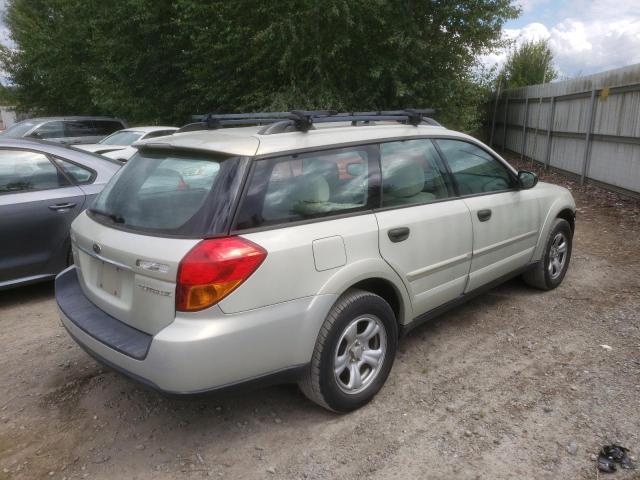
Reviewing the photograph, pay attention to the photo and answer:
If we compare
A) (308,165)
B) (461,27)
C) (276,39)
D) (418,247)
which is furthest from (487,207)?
(461,27)

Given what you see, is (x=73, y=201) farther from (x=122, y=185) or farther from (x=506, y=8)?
(x=506, y=8)

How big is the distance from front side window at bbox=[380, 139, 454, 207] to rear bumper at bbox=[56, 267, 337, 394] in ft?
2.94

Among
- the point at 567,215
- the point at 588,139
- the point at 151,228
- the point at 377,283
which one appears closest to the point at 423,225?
the point at 377,283

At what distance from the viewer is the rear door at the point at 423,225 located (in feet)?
10.4

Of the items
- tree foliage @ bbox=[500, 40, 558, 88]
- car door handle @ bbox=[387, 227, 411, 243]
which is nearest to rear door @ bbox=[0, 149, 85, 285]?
car door handle @ bbox=[387, 227, 411, 243]

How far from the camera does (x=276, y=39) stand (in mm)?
12531

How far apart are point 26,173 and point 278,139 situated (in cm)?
311

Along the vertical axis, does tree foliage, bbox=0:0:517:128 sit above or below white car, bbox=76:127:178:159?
above

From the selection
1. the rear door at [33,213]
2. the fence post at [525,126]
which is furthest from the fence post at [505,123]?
the rear door at [33,213]

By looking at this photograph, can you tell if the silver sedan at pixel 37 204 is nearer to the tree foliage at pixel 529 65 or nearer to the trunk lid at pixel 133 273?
the trunk lid at pixel 133 273

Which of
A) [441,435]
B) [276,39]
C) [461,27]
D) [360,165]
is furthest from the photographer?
[461,27]

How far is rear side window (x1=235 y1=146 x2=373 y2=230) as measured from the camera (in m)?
2.63

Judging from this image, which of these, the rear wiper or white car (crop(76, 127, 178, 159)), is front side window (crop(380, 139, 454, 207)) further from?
white car (crop(76, 127, 178, 159))

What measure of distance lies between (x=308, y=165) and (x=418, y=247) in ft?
2.96
